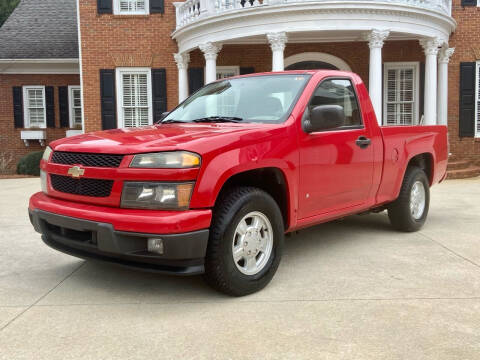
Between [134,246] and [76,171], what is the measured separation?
2.55 feet

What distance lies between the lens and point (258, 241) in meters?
3.76

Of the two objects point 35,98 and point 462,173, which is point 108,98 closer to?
point 35,98

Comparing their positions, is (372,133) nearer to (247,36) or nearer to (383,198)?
(383,198)

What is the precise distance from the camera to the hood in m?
3.35

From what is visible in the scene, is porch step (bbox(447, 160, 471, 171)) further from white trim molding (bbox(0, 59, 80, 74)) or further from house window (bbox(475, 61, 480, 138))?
white trim molding (bbox(0, 59, 80, 74))

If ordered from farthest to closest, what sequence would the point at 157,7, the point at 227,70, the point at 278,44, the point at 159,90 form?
the point at 227,70, the point at 159,90, the point at 157,7, the point at 278,44

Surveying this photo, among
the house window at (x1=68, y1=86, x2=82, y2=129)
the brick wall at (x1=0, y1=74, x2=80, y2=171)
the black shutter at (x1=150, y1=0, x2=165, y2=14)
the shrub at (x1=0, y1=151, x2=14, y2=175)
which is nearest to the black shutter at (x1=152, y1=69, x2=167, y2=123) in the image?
the black shutter at (x1=150, y1=0, x2=165, y2=14)

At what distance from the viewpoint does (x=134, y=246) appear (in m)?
3.29

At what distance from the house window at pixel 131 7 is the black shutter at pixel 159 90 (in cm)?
189

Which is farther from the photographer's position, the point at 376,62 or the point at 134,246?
the point at 376,62

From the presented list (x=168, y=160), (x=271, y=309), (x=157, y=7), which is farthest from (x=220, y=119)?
(x=157, y=7)

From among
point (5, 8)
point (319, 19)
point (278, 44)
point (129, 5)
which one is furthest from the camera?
point (5, 8)

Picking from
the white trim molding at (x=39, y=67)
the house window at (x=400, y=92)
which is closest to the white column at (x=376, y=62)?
the house window at (x=400, y=92)

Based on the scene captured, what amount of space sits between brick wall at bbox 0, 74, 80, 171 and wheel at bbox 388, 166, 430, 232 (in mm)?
14941
